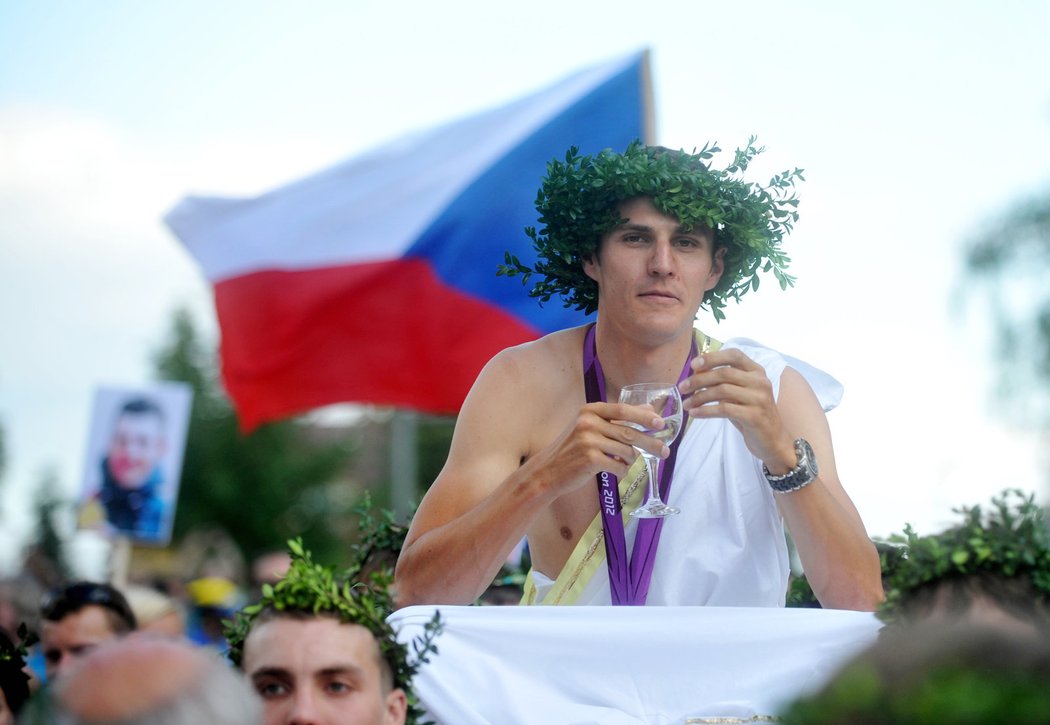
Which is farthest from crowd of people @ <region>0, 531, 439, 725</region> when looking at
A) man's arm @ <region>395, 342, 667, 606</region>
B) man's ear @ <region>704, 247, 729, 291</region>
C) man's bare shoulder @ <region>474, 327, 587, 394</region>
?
man's ear @ <region>704, 247, 729, 291</region>

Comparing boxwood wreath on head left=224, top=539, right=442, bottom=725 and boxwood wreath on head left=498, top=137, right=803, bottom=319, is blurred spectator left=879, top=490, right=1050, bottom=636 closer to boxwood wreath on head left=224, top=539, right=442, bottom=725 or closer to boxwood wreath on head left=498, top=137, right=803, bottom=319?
boxwood wreath on head left=224, top=539, right=442, bottom=725

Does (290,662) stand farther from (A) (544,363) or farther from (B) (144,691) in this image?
(A) (544,363)

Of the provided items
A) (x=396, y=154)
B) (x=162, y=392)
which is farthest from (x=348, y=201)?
(x=162, y=392)

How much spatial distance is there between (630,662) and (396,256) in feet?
26.0

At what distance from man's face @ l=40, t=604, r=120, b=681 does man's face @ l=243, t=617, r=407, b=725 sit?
298 cm

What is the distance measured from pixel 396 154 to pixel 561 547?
24.9 ft

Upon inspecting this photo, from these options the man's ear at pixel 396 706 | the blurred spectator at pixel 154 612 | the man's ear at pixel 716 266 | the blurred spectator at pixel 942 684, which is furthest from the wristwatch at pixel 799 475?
the blurred spectator at pixel 154 612

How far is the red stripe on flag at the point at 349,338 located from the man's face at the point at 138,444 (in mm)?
1340

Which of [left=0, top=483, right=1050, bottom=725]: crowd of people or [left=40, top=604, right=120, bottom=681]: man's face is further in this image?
[left=40, top=604, right=120, bottom=681]: man's face

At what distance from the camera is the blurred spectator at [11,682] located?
357 centimetres

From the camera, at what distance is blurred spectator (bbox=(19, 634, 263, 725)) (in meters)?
1.79

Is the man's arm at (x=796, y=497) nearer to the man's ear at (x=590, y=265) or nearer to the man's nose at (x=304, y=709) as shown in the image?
the man's ear at (x=590, y=265)

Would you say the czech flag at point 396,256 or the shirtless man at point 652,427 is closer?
the shirtless man at point 652,427

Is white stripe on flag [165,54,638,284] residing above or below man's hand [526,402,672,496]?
above
